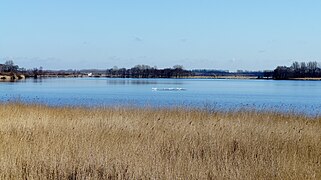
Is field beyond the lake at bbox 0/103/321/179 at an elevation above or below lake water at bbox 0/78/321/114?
above

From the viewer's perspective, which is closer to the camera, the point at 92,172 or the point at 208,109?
the point at 92,172

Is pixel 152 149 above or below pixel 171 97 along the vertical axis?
above

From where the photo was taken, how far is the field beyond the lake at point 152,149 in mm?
5859

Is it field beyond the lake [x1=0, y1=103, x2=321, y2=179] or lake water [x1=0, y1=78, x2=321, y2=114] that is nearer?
field beyond the lake [x1=0, y1=103, x2=321, y2=179]

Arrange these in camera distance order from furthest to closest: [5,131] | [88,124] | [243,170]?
[88,124] → [5,131] → [243,170]

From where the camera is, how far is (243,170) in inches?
236

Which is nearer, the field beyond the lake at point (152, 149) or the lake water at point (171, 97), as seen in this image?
the field beyond the lake at point (152, 149)

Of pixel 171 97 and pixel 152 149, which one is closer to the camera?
pixel 152 149


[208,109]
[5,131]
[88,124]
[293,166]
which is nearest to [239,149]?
[293,166]

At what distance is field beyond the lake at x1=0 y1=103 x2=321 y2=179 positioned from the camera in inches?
231

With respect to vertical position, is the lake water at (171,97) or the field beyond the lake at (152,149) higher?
the field beyond the lake at (152,149)

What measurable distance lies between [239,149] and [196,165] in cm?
167

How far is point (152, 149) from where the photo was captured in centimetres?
721

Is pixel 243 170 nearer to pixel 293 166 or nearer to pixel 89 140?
pixel 293 166
